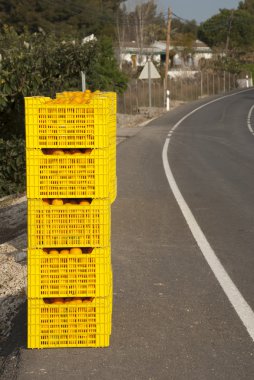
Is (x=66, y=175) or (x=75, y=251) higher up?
(x=66, y=175)

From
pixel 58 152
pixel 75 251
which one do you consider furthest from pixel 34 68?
pixel 75 251

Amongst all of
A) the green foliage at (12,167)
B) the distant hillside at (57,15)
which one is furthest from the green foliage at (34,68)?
the distant hillside at (57,15)

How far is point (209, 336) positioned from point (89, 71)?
53.6 feet

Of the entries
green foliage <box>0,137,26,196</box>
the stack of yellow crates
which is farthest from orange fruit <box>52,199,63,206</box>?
green foliage <box>0,137,26,196</box>

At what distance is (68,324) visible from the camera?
6.51 meters

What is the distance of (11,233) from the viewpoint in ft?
47.9

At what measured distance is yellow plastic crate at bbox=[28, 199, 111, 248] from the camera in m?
6.34

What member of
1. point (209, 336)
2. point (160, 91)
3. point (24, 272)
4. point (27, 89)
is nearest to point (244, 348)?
point (209, 336)

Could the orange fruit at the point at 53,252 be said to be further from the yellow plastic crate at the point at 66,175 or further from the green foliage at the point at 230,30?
the green foliage at the point at 230,30

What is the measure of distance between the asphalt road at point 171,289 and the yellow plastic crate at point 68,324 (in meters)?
0.08

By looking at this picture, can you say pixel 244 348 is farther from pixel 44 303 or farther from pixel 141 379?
pixel 44 303

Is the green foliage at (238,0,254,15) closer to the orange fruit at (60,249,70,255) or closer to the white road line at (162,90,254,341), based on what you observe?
the white road line at (162,90,254,341)

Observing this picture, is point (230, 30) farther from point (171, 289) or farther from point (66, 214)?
point (66, 214)

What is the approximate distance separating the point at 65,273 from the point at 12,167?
46.8ft
